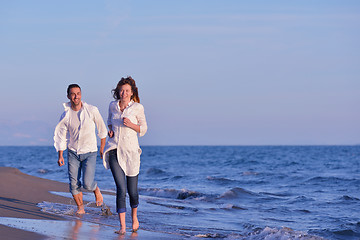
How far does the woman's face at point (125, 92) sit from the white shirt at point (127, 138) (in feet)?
0.30

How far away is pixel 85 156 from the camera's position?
21.2 feet

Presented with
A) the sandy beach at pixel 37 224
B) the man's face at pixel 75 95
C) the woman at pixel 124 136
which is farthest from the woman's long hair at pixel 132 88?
the sandy beach at pixel 37 224

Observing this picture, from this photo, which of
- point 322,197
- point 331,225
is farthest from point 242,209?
point 322,197

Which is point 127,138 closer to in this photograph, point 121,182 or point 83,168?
point 121,182

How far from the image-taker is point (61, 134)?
6547 mm

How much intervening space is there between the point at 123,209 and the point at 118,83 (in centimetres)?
160

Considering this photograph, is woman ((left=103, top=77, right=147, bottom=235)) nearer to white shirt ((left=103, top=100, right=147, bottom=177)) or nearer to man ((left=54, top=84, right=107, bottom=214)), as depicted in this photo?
white shirt ((left=103, top=100, right=147, bottom=177))

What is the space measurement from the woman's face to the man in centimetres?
110

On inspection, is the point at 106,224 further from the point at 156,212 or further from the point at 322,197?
the point at 322,197

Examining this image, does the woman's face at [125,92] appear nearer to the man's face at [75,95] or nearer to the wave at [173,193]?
the man's face at [75,95]

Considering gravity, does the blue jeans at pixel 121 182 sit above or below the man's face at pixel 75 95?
below

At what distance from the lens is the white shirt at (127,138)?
5457 millimetres

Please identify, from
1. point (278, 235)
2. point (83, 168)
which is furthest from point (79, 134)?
point (278, 235)

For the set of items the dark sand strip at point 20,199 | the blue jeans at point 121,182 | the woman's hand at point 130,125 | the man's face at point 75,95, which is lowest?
the dark sand strip at point 20,199
